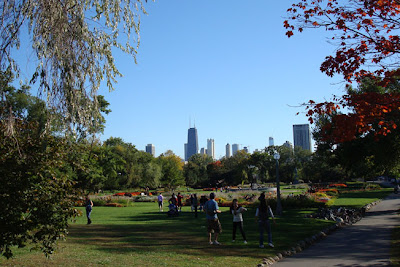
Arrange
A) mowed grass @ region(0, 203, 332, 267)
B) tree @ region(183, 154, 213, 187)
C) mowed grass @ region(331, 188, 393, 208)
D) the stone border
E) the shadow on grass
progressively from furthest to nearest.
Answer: tree @ region(183, 154, 213, 187) < mowed grass @ region(331, 188, 393, 208) < the shadow on grass < the stone border < mowed grass @ region(0, 203, 332, 267)

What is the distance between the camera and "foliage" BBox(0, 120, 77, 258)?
7102 millimetres

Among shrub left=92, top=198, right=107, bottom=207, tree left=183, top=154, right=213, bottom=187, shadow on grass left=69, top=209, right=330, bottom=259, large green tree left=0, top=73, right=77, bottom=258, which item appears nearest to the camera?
large green tree left=0, top=73, right=77, bottom=258

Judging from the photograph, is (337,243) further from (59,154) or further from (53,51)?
(53,51)

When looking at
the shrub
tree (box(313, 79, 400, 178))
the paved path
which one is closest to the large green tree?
the paved path

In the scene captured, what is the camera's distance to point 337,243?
1194 centimetres

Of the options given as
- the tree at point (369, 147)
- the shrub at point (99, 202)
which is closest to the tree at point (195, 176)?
the shrub at point (99, 202)

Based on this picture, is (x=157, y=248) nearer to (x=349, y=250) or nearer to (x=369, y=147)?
(x=349, y=250)

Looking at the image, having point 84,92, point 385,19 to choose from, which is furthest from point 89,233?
point 385,19

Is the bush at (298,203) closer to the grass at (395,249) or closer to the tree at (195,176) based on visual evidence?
the grass at (395,249)

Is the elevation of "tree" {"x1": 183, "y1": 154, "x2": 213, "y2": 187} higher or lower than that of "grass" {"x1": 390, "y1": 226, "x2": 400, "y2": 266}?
higher

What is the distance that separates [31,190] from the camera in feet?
24.2

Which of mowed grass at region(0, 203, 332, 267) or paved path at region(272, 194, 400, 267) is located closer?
mowed grass at region(0, 203, 332, 267)

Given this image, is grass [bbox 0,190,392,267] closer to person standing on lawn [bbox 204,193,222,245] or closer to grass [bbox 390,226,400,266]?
person standing on lawn [bbox 204,193,222,245]

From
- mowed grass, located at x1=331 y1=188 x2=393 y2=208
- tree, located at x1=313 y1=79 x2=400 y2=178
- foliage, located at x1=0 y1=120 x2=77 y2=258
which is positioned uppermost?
tree, located at x1=313 y1=79 x2=400 y2=178
